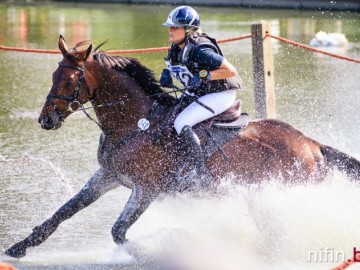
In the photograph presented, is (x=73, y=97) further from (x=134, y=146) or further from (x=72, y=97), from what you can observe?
(x=134, y=146)

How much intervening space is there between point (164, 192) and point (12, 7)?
103ft

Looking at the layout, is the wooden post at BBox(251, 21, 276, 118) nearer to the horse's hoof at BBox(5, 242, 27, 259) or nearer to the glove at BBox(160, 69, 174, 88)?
the glove at BBox(160, 69, 174, 88)

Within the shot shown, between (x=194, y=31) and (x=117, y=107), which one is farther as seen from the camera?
(x=194, y=31)

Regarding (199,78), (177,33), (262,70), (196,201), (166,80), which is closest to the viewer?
(199,78)

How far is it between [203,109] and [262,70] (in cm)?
304

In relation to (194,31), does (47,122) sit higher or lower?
lower

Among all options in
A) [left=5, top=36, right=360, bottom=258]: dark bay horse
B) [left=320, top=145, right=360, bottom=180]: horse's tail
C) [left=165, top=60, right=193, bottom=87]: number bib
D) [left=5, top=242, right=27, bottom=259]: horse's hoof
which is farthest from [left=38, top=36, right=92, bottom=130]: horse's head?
[left=320, top=145, right=360, bottom=180]: horse's tail

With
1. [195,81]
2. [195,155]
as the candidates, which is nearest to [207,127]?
[195,155]

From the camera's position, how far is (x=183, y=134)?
8461 mm

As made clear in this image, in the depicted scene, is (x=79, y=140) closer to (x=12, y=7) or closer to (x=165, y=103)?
(x=165, y=103)

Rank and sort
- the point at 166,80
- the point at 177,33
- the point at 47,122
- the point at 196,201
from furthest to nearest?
the point at 196,201 < the point at 166,80 < the point at 177,33 < the point at 47,122

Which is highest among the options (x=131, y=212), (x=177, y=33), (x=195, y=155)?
(x=177, y=33)

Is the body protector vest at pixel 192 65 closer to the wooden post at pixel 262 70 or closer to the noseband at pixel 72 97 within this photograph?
the noseband at pixel 72 97

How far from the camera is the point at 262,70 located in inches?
451
